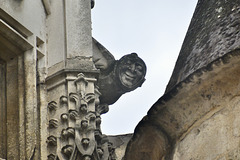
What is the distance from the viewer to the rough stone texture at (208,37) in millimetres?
10680

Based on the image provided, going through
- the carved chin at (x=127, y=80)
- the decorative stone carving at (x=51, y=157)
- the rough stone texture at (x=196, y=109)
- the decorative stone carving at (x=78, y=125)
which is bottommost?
the rough stone texture at (x=196, y=109)

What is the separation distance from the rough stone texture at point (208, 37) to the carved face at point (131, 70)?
2.55 metres

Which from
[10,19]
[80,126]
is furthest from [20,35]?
[80,126]

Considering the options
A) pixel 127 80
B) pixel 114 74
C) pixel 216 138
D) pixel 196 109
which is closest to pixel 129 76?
pixel 127 80

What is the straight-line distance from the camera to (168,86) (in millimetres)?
11297

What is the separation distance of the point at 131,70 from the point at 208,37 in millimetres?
3248

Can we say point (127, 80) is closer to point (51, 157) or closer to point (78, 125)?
point (78, 125)

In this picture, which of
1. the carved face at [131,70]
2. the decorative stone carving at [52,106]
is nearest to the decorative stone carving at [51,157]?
the decorative stone carving at [52,106]

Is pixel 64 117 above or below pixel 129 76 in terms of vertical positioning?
below

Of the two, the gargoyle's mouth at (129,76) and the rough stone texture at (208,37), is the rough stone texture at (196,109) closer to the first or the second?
the rough stone texture at (208,37)

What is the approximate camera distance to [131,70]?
560 inches

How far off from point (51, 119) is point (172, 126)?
2.56 m

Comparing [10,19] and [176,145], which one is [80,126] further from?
[176,145]

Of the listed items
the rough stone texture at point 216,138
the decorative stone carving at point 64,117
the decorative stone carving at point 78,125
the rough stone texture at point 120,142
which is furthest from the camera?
the rough stone texture at point 120,142
